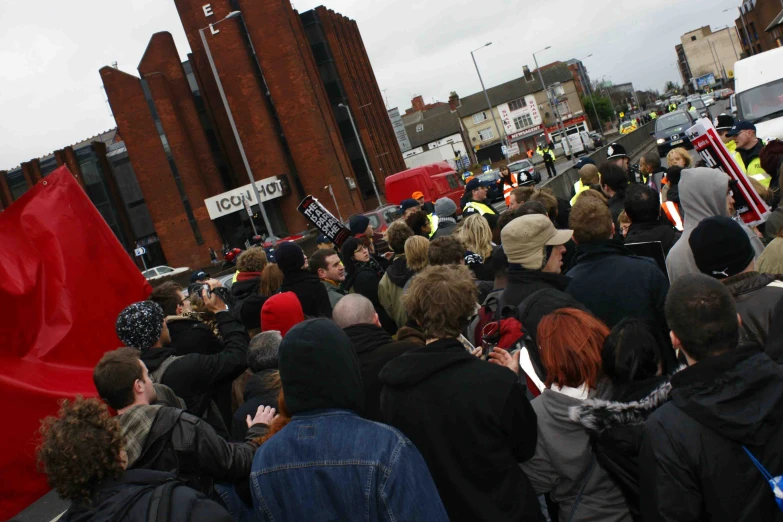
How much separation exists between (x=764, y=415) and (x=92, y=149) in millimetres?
60548

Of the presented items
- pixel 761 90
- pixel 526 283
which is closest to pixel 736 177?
pixel 526 283

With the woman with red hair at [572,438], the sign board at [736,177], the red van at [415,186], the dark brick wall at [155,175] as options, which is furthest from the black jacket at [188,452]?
the dark brick wall at [155,175]

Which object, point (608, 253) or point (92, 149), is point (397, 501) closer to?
point (608, 253)

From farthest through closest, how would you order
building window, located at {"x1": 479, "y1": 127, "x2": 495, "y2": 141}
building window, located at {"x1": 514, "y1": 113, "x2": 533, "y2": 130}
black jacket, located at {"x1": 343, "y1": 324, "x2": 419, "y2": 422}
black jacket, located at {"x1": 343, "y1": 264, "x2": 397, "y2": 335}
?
1. building window, located at {"x1": 479, "y1": 127, "x2": 495, "y2": 141}
2. building window, located at {"x1": 514, "y1": 113, "x2": 533, "y2": 130}
3. black jacket, located at {"x1": 343, "y1": 264, "x2": 397, "y2": 335}
4. black jacket, located at {"x1": 343, "y1": 324, "x2": 419, "y2": 422}

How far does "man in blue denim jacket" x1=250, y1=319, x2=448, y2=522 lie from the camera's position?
265 cm

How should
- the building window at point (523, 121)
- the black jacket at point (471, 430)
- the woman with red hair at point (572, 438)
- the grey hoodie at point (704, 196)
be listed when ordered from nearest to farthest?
1. the black jacket at point (471, 430)
2. the woman with red hair at point (572, 438)
3. the grey hoodie at point (704, 196)
4. the building window at point (523, 121)

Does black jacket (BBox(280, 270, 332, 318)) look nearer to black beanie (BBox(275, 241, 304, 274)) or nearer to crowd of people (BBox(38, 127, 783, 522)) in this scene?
black beanie (BBox(275, 241, 304, 274))

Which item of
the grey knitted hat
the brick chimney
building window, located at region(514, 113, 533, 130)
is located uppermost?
the brick chimney

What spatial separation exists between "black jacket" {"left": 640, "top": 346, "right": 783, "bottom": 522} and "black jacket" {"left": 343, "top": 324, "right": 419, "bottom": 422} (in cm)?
153

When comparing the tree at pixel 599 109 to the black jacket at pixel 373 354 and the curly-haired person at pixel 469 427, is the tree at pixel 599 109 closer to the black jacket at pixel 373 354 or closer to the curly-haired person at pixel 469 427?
A: the black jacket at pixel 373 354

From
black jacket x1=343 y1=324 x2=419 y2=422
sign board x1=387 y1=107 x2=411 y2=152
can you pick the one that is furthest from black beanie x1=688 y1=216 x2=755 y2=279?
sign board x1=387 y1=107 x2=411 y2=152

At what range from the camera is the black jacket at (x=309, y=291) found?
679cm

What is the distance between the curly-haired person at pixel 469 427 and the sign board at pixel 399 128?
9895 centimetres

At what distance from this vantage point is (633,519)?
3.18 m
